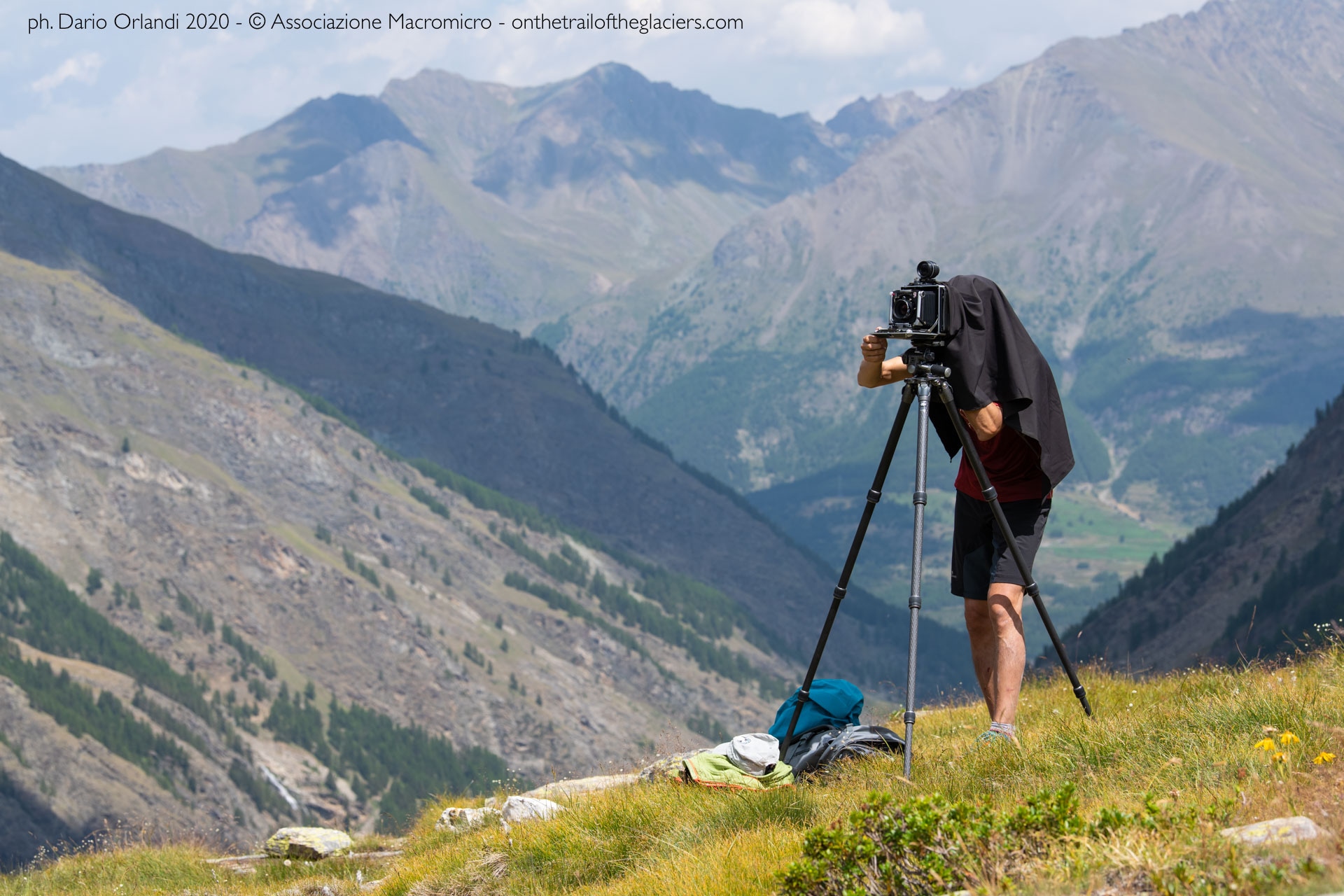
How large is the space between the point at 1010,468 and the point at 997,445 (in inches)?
8.1

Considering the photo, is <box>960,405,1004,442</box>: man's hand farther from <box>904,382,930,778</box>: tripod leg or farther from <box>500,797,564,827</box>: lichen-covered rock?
<box>500,797,564,827</box>: lichen-covered rock

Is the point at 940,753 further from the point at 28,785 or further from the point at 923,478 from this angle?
the point at 28,785

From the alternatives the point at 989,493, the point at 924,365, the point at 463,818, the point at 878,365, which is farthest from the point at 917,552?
the point at 463,818

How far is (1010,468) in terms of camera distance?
9656 mm

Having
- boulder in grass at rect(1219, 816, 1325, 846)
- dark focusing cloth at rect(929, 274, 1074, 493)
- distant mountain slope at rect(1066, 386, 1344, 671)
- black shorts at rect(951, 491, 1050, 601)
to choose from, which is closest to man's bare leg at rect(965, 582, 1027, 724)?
black shorts at rect(951, 491, 1050, 601)

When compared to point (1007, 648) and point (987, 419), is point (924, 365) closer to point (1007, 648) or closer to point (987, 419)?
point (987, 419)

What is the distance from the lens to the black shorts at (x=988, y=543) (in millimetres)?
9469

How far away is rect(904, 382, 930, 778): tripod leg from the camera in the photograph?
862 cm

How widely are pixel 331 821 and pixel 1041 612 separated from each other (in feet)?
638

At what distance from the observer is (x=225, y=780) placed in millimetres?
195250

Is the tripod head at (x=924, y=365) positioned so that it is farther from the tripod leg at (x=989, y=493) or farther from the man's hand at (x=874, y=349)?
the man's hand at (x=874, y=349)

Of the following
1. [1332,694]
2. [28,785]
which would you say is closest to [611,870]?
[1332,694]

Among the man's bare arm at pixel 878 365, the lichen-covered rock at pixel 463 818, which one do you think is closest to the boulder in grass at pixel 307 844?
the lichen-covered rock at pixel 463 818

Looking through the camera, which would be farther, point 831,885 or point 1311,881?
point 831,885
